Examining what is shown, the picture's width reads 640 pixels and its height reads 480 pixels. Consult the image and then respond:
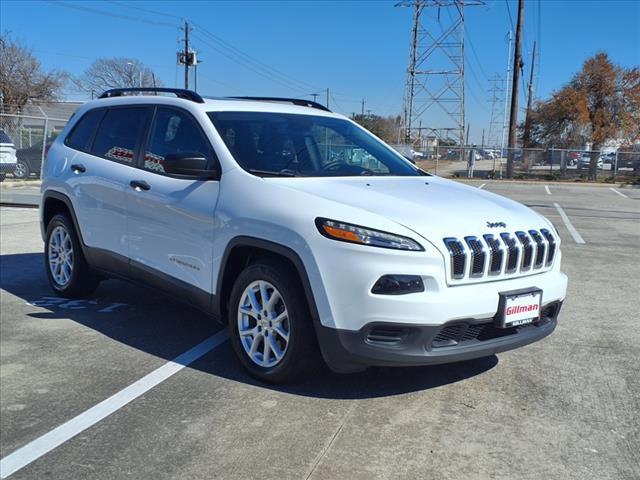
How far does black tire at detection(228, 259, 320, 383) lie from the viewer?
3.63m

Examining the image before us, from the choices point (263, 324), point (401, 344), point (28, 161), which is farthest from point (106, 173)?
point (28, 161)

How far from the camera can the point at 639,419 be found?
3514 mm

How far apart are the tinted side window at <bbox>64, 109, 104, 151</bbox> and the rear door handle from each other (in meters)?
1.11

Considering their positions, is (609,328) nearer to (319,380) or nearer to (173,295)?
(319,380)

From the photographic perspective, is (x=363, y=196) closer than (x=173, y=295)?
Yes

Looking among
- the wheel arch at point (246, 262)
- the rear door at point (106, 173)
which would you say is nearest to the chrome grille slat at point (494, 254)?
the wheel arch at point (246, 262)

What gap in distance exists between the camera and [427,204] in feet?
12.4

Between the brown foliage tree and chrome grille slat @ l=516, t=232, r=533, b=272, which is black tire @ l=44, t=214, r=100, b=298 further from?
the brown foliage tree

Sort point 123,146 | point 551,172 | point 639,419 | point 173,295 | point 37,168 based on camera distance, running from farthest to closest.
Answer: point 551,172 → point 37,168 → point 123,146 → point 173,295 → point 639,419

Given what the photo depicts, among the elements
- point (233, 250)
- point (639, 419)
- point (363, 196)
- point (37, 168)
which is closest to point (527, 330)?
point (639, 419)

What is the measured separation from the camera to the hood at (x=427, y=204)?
3508 mm

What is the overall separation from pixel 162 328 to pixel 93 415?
65.2 inches

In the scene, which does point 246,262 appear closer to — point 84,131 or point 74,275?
point 74,275

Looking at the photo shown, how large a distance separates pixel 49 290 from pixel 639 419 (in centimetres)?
537
